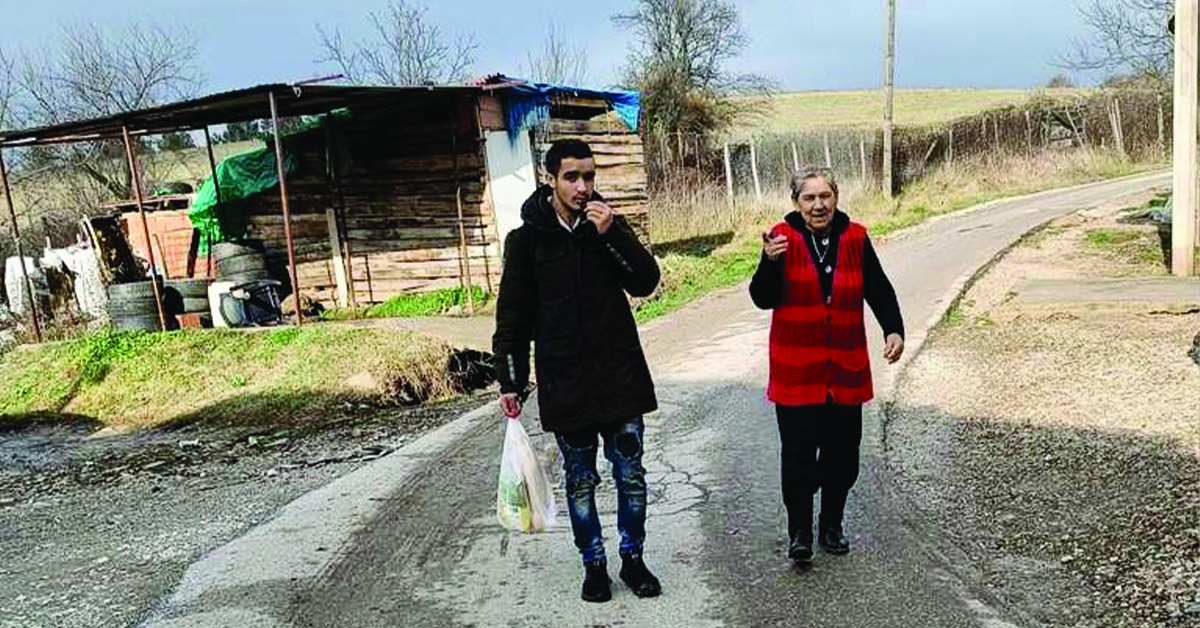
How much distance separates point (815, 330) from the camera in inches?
163

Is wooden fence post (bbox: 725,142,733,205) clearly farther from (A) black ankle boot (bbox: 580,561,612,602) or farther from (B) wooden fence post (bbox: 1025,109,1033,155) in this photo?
(A) black ankle boot (bbox: 580,561,612,602)

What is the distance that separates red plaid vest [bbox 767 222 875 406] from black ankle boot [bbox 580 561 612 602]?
3.40 feet

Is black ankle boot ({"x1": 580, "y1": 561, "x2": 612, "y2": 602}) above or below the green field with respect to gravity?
below

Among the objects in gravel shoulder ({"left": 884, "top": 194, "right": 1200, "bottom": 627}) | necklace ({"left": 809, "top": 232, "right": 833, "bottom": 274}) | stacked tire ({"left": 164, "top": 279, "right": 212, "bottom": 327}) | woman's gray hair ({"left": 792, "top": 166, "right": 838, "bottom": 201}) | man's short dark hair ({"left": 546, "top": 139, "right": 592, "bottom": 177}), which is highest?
→ man's short dark hair ({"left": 546, "top": 139, "right": 592, "bottom": 177})

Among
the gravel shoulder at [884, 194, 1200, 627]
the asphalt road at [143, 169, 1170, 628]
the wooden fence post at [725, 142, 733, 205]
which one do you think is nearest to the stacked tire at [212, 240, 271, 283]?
the asphalt road at [143, 169, 1170, 628]

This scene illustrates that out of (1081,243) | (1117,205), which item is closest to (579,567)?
(1081,243)

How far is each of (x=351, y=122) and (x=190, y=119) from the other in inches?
91.1

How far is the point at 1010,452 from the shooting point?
5.62 meters

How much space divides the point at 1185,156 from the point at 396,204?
1073 centimetres

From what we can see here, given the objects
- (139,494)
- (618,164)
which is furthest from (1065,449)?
(618,164)

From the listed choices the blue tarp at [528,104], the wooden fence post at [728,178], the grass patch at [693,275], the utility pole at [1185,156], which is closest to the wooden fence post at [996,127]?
the wooden fence post at [728,178]

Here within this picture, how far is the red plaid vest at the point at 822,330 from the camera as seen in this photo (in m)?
4.12

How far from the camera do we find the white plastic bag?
13.3 ft

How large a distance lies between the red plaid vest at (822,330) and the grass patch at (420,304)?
1083 cm
